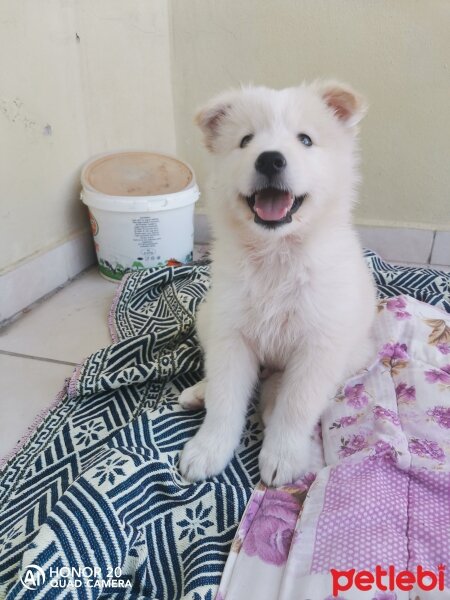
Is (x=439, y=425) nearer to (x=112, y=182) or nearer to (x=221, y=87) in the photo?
(x=112, y=182)

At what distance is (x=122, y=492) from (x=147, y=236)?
58.0 inches

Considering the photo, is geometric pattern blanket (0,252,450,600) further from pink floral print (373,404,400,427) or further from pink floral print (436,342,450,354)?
pink floral print (436,342,450,354)

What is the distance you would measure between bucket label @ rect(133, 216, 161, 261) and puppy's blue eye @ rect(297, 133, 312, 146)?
121 cm

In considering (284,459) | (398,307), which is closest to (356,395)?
(284,459)

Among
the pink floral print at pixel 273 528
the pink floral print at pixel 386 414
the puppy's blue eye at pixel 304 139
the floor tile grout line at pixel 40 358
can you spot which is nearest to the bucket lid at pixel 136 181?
the floor tile grout line at pixel 40 358

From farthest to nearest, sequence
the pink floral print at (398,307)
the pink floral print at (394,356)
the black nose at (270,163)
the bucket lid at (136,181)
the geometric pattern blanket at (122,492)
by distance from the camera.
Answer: the bucket lid at (136,181) → the pink floral print at (398,307) → the pink floral print at (394,356) → the black nose at (270,163) → the geometric pattern blanket at (122,492)

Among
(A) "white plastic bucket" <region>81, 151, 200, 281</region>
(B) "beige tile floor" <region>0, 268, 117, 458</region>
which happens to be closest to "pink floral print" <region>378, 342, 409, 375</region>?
(B) "beige tile floor" <region>0, 268, 117, 458</region>

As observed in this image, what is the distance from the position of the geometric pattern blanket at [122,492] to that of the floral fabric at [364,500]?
0.07m

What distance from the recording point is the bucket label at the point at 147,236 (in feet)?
7.36

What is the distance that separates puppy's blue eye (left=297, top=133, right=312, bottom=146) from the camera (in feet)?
3.77

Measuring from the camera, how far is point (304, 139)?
3.79 feet

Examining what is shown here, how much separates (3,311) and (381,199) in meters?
1.97

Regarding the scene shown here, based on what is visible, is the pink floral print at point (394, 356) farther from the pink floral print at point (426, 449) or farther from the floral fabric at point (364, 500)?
the pink floral print at point (426, 449)

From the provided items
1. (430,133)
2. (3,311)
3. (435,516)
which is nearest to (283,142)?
(435,516)
